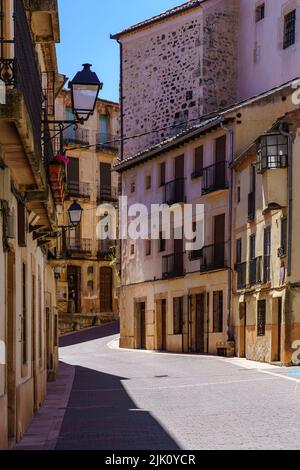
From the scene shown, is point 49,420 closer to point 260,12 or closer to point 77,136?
point 260,12

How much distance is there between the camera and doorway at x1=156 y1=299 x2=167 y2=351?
3741 cm

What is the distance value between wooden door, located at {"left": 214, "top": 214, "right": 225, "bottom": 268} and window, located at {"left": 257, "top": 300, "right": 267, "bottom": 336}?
467cm

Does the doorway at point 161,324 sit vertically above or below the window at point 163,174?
below

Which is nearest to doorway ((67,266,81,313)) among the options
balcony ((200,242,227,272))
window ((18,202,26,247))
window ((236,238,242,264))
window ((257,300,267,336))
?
balcony ((200,242,227,272))

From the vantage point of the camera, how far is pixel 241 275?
98.3 feet

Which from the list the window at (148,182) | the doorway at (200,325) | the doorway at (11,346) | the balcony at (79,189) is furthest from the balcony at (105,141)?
the doorway at (11,346)

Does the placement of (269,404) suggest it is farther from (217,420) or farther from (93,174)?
(93,174)

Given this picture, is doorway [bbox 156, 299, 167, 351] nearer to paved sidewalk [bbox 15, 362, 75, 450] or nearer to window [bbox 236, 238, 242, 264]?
window [bbox 236, 238, 242, 264]

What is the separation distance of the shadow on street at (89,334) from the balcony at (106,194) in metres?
8.19

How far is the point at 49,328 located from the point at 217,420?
10021 mm

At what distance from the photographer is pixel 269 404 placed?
13898 mm

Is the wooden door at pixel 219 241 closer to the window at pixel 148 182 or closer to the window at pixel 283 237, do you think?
the window at pixel 148 182

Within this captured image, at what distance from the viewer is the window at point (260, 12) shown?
120ft

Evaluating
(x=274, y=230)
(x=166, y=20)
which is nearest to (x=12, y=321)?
(x=274, y=230)
